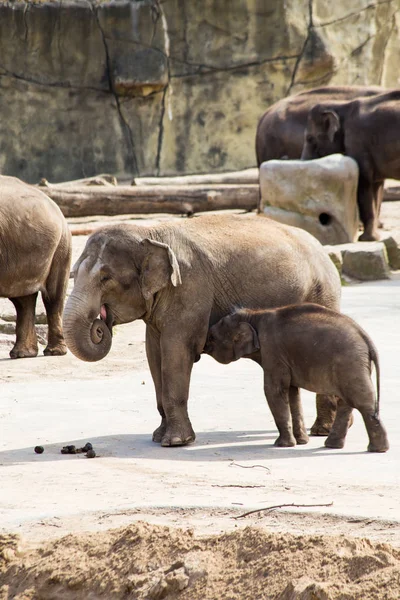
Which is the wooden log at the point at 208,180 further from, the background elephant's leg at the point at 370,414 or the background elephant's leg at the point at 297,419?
the background elephant's leg at the point at 370,414

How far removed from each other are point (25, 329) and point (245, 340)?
3.86m

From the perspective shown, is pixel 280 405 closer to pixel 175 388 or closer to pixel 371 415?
pixel 371 415

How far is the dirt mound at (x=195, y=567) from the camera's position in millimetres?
4059

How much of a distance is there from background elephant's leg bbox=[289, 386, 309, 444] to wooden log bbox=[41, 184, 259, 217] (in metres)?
11.3

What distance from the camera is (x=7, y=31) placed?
2302 centimetres

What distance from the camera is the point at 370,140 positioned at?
628 inches

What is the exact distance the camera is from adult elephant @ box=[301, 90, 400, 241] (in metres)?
15.7

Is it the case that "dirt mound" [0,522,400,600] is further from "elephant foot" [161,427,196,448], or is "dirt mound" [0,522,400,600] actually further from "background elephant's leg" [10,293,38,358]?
"background elephant's leg" [10,293,38,358]

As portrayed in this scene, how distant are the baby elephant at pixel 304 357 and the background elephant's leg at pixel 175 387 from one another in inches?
7.2

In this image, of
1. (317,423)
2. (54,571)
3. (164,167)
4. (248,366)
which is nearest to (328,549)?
(54,571)

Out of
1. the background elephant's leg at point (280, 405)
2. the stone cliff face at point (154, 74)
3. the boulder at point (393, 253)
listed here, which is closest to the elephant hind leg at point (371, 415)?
the background elephant's leg at point (280, 405)

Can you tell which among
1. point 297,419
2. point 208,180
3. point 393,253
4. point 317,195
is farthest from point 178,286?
point 208,180

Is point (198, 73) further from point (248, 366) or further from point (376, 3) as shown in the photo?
point (248, 366)

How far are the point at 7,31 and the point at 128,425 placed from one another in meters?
17.7
